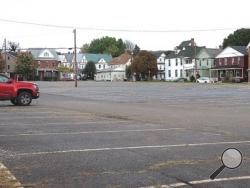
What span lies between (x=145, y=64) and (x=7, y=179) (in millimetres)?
111257

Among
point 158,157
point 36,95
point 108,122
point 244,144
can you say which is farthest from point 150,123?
point 36,95

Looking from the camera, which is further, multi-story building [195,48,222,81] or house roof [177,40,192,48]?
house roof [177,40,192,48]

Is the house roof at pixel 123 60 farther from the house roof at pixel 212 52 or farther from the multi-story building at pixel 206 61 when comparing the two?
the house roof at pixel 212 52

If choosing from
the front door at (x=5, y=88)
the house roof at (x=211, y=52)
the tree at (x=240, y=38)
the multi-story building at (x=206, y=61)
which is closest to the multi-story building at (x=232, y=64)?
the multi-story building at (x=206, y=61)

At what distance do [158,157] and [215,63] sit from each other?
105 m

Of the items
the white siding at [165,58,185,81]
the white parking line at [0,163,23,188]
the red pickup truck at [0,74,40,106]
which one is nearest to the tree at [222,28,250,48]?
the white siding at [165,58,185,81]

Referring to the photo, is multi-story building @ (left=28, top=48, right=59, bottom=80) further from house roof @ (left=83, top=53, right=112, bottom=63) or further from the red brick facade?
house roof @ (left=83, top=53, right=112, bottom=63)

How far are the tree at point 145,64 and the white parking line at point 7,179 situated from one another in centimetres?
11006

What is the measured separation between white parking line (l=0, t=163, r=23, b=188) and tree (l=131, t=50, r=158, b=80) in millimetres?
110059

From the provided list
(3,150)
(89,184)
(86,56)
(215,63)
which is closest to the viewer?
(89,184)

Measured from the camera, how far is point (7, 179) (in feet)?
26.5

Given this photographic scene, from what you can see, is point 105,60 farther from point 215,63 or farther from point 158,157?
point 158,157

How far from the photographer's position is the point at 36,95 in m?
28.7

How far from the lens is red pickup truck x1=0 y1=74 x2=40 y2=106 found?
27.5m
